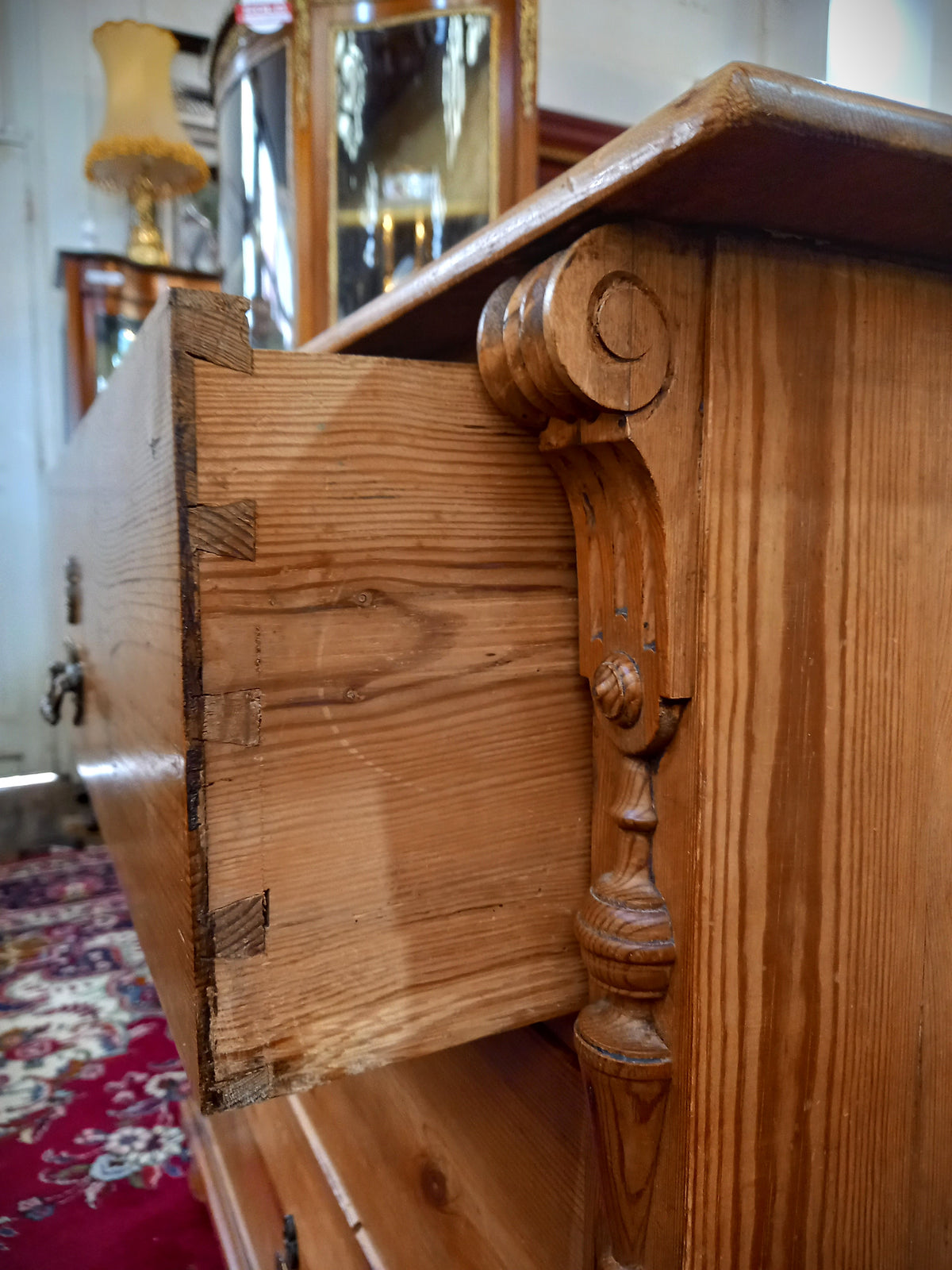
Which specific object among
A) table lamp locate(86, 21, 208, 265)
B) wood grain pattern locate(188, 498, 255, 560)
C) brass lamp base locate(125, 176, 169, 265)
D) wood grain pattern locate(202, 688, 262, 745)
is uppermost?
table lamp locate(86, 21, 208, 265)

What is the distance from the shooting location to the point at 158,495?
1.47ft

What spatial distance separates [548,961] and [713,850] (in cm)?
13

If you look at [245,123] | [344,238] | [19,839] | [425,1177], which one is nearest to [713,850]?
[425,1177]

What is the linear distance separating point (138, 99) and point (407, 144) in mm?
1247

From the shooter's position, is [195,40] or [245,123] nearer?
[245,123]

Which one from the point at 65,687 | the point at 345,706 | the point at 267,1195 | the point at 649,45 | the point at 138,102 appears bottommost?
the point at 267,1195

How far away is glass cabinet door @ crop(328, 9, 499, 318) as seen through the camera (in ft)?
5.43

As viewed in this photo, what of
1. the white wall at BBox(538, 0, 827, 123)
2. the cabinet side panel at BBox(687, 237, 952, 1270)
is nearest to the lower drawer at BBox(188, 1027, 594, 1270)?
the cabinet side panel at BBox(687, 237, 952, 1270)

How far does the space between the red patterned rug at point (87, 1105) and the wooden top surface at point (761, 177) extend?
122 cm

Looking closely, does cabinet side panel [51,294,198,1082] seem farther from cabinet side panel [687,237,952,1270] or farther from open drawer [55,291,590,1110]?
cabinet side panel [687,237,952,1270]

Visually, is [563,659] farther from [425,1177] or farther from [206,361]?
[425,1177]

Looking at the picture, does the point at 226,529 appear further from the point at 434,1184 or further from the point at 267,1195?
the point at 267,1195

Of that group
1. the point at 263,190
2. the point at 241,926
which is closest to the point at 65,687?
the point at 241,926

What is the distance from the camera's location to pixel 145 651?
0.54m
